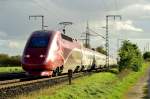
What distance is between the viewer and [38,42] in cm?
3922

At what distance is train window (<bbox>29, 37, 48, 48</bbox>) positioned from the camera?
3888 centimetres

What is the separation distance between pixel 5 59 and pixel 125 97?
3248 inches

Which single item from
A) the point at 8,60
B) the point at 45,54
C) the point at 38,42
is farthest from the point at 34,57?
the point at 8,60

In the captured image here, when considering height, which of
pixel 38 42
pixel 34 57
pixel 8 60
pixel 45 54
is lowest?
pixel 8 60

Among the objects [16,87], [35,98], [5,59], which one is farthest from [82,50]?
[5,59]

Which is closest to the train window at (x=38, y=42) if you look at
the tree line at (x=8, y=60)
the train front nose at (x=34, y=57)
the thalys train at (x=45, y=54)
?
the thalys train at (x=45, y=54)

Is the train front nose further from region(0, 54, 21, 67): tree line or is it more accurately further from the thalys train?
region(0, 54, 21, 67): tree line

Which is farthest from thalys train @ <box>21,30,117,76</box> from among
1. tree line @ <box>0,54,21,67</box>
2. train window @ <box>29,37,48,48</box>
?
tree line @ <box>0,54,21,67</box>

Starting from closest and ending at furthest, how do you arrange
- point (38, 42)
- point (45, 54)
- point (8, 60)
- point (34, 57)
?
1. point (34, 57)
2. point (45, 54)
3. point (38, 42)
4. point (8, 60)

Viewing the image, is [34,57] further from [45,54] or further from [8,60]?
[8,60]

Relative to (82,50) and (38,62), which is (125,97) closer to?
(38,62)

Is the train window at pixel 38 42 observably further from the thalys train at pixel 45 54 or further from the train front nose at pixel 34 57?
the train front nose at pixel 34 57

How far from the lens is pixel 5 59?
114 metres

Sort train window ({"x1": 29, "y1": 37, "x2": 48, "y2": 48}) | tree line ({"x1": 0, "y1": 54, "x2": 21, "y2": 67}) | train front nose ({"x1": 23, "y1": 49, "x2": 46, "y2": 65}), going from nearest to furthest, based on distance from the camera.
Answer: train front nose ({"x1": 23, "y1": 49, "x2": 46, "y2": 65}) → train window ({"x1": 29, "y1": 37, "x2": 48, "y2": 48}) → tree line ({"x1": 0, "y1": 54, "x2": 21, "y2": 67})
